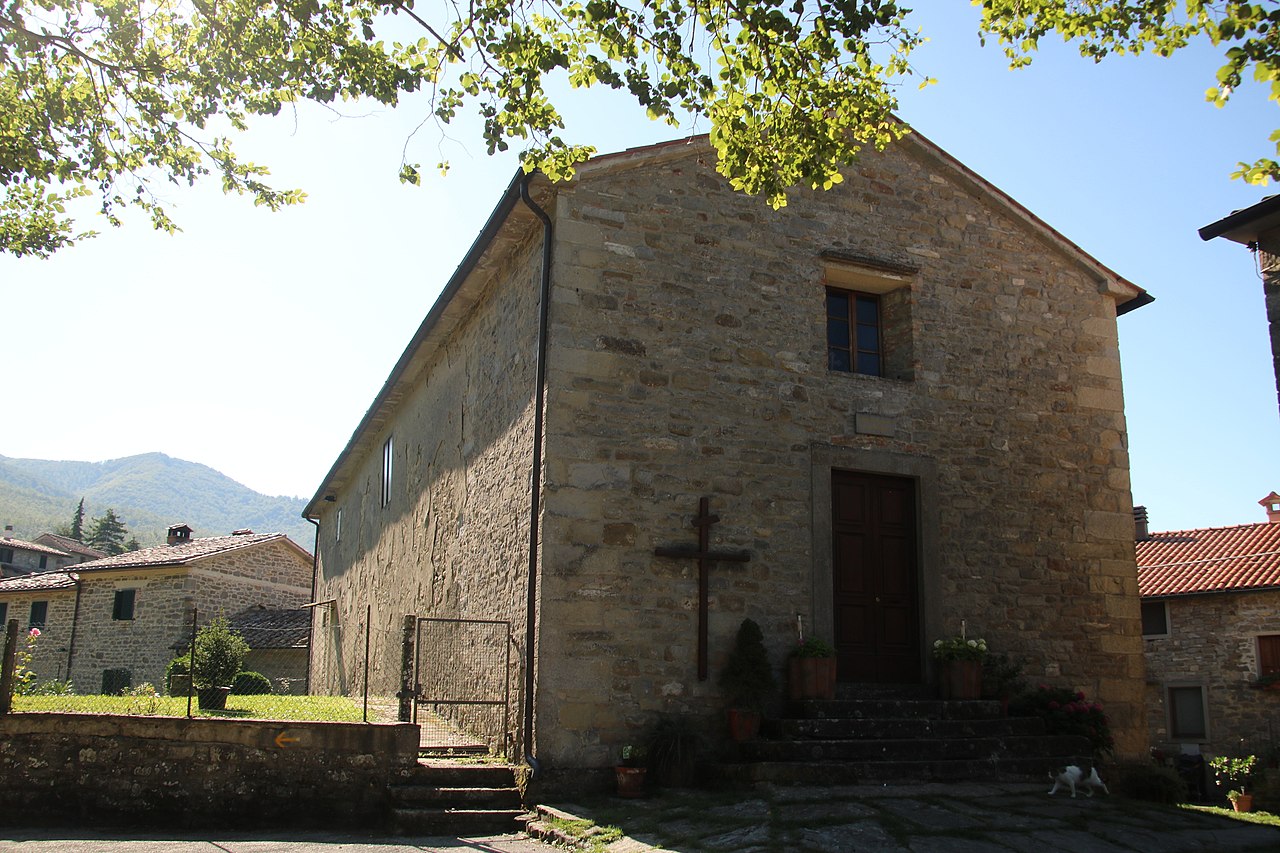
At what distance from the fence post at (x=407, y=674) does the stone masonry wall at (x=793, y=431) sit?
1.26m

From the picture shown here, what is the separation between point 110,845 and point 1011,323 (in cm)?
998

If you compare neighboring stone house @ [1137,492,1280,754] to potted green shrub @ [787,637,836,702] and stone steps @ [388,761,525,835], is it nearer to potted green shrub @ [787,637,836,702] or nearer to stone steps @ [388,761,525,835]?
potted green shrub @ [787,637,836,702]

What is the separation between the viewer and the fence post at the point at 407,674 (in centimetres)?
877

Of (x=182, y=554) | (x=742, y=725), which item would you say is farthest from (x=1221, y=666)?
(x=182, y=554)

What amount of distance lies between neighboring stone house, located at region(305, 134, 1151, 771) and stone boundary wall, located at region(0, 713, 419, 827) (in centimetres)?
141

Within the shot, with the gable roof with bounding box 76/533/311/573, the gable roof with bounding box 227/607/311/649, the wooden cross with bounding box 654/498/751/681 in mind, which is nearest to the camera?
the wooden cross with bounding box 654/498/751/681

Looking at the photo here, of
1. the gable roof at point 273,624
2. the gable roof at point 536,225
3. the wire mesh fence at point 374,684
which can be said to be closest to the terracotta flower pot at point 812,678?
the wire mesh fence at point 374,684

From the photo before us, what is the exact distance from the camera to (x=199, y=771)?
8.34 meters

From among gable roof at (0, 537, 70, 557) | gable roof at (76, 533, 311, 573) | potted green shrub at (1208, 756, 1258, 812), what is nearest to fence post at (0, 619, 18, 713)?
potted green shrub at (1208, 756, 1258, 812)

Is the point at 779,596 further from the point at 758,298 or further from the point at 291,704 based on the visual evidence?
the point at 291,704

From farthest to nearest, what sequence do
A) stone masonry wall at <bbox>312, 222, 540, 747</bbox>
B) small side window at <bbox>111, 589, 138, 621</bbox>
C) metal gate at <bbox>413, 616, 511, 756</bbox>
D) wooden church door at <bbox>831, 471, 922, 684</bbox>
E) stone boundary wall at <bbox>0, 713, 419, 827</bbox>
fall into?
small side window at <bbox>111, 589, 138, 621</bbox>
wooden church door at <bbox>831, 471, 922, 684</bbox>
stone masonry wall at <bbox>312, 222, 540, 747</bbox>
metal gate at <bbox>413, 616, 511, 756</bbox>
stone boundary wall at <bbox>0, 713, 419, 827</bbox>

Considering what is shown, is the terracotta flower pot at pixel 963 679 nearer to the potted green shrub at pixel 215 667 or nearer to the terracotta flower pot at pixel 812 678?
the terracotta flower pot at pixel 812 678

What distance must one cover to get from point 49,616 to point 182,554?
4.97 meters

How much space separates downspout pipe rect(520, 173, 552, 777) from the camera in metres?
8.59
